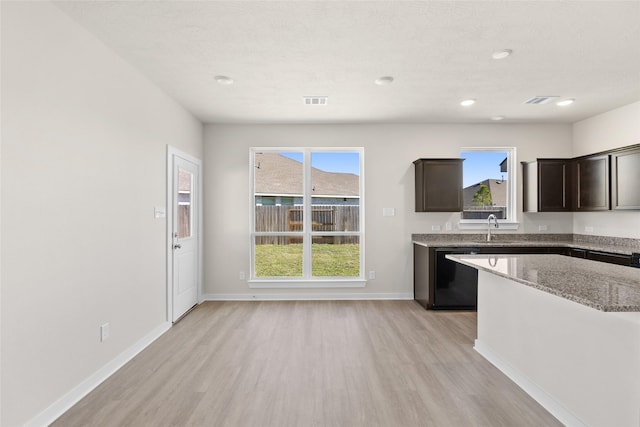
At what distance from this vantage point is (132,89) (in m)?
3.17

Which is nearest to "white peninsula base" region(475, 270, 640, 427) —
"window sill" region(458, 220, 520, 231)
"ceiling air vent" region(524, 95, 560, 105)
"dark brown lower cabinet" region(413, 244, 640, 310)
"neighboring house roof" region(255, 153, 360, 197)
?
"dark brown lower cabinet" region(413, 244, 640, 310)

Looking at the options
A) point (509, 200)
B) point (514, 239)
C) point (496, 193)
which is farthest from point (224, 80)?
point (514, 239)

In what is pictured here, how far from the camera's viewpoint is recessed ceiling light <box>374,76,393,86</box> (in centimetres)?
340

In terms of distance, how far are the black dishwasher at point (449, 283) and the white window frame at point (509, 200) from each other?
817mm

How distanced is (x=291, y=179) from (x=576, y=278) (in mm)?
3898

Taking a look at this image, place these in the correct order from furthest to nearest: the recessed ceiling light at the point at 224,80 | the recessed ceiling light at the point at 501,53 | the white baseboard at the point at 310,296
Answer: the white baseboard at the point at 310,296, the recessed ceiling light at the point at 224,80, the recessed ceiling light at the point at 501,53

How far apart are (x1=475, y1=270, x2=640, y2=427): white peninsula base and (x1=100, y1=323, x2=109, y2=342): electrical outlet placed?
320cm

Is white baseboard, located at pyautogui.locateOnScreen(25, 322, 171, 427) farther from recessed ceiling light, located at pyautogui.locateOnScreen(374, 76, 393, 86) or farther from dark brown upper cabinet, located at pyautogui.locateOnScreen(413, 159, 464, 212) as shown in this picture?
dark brown upper cabinet, located at pyautogui.locateOnScreen(413, 159, 464, 212)

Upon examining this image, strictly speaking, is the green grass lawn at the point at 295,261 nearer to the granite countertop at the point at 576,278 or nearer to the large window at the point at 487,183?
the large window at the point at 487,183

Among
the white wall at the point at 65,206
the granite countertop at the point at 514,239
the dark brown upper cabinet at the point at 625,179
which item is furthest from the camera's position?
the granite countertop at the point at 514,239

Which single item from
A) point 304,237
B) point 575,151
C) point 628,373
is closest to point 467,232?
point 575,151

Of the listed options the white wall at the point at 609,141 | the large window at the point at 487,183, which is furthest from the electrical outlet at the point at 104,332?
the white wall at the point at 609,141

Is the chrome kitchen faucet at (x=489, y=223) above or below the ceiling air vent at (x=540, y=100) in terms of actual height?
below

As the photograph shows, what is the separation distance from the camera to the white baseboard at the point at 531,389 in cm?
212
